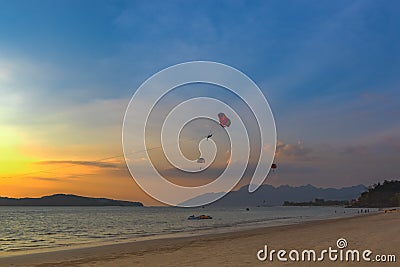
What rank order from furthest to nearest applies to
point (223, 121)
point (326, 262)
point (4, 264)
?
point (223, 121), point (4, 264), point (326, 262)

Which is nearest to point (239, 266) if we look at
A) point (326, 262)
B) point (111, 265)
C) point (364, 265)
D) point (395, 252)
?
point (326, 262)

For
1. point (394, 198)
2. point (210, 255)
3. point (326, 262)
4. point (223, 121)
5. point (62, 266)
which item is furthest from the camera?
point (394, 198)

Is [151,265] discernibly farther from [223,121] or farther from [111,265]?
[223,121]

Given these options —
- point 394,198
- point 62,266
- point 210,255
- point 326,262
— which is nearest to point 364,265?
point 326,262

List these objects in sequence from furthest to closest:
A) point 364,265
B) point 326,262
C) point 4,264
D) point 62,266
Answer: point 4,264, point 62,266, point 326,262, point 364,265

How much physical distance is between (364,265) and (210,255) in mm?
5853

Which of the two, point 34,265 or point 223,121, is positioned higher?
point 223,121

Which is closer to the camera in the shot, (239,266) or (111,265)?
(239,266)

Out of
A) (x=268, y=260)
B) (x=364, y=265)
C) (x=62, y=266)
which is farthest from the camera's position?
(x=62, y=266)

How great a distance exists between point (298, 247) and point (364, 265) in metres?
6.13

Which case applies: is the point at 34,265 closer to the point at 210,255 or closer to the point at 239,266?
the point at 210,255

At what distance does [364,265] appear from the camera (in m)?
11.8

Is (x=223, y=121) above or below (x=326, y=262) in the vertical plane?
above

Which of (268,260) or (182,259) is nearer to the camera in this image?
(268,260)
